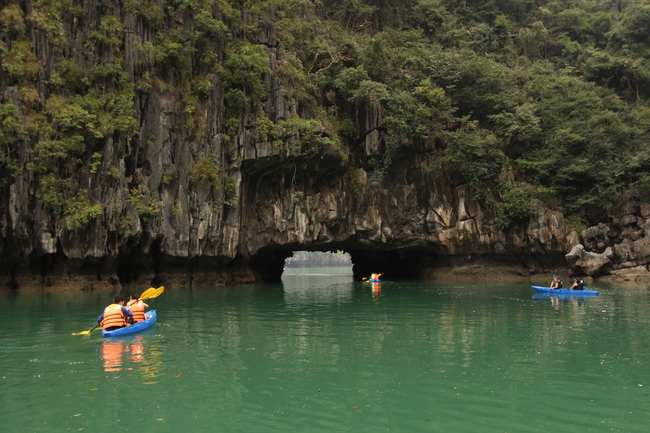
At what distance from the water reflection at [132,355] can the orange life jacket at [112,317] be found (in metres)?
0.34

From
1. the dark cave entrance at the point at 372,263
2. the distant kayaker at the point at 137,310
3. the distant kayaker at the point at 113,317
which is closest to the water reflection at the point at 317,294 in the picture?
the dark cave entrance at the point at 372,263

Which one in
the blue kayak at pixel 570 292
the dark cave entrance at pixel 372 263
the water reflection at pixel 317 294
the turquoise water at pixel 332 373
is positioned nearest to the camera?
the turquoise water at pixel 332 373

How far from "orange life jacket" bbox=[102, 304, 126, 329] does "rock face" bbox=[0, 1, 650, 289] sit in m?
12.3

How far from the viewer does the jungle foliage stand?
22.5 metres

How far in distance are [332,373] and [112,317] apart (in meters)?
5.97

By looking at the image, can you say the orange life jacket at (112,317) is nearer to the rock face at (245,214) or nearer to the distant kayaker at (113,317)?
the distant kayaker at (113,317)

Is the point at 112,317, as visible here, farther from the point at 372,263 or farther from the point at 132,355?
the point at 372,263

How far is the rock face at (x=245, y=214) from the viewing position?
74.0ft

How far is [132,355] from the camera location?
31.4 feet

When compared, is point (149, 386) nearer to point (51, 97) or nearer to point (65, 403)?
point (65, 403)

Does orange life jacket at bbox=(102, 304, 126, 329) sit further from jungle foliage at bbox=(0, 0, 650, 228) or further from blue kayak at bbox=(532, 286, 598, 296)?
blue kayak at bbox=(532, 286, 598, 296)

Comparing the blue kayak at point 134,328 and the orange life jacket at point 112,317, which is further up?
the orange life jacket at point 112,317

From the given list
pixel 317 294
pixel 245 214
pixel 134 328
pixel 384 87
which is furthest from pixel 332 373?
pixel 384 87

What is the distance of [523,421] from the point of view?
19.3ft
